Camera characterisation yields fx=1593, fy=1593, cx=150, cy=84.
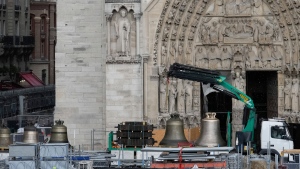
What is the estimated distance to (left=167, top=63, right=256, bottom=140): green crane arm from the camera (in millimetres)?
51438

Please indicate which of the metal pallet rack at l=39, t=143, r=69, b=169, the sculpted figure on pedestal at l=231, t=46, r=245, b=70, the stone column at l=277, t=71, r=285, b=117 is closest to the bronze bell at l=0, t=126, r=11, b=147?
the metal pallet rack at l=39, t=143, r=69, b=169

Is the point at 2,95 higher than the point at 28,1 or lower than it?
lower

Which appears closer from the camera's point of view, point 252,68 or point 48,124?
point 252,68

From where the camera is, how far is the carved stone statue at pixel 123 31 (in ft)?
178

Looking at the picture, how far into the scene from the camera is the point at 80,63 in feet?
186

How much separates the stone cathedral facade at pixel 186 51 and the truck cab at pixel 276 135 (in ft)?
9.10

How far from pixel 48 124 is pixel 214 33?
10.4 meters

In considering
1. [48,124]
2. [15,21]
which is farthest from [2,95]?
[15,21]

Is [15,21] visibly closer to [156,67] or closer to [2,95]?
[2,95]

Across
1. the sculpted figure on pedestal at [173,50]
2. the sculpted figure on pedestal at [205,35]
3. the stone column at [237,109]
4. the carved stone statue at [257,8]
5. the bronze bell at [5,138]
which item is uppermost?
the carved stone statue at [257,8]

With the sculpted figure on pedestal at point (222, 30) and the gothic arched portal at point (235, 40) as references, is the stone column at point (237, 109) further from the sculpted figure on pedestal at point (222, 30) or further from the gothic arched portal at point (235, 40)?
the sculpted figure on pedestal at point (222, 30)

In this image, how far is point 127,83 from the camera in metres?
54.5

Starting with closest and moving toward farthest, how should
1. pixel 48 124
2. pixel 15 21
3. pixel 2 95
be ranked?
1. pixel 48 124
2. pixel 2 95
3. pixel 15 21

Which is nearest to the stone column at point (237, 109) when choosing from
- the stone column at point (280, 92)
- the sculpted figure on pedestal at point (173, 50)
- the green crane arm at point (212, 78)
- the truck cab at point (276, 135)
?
the stone column at point (280, 92)
